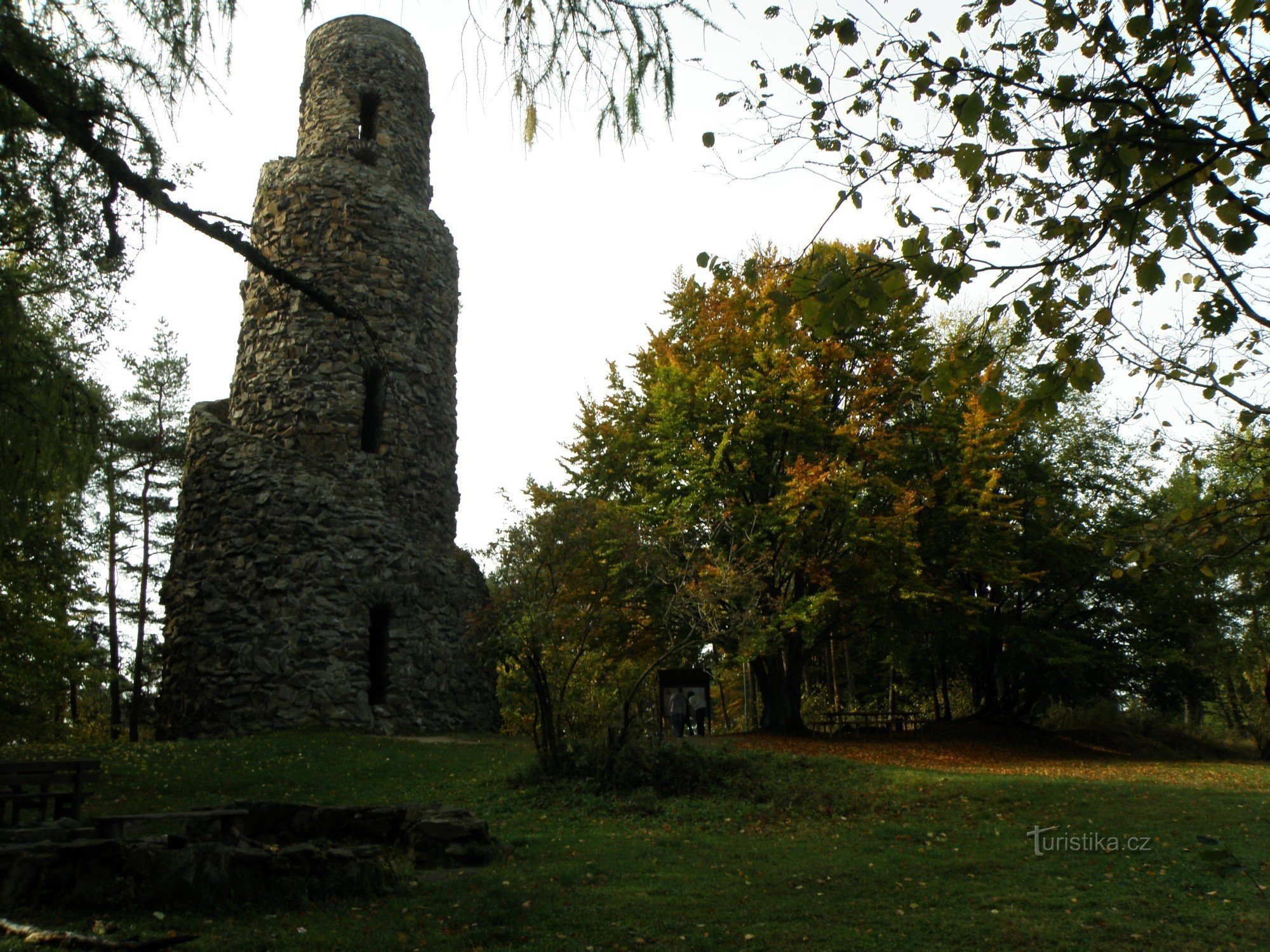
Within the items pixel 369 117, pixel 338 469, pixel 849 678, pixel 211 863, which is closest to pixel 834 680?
pixel 849 678

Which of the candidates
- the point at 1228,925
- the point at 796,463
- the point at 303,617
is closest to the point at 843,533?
the point at 796,463

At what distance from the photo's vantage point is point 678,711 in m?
19.3

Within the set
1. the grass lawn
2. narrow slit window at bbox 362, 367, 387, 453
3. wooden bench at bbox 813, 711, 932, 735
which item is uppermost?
Answer: narrow slit window at bbox 362, 367, 387, 453

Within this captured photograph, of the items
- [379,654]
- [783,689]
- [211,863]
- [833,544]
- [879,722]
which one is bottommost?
[879,722]

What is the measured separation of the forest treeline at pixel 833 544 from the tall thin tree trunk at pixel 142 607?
1226cm

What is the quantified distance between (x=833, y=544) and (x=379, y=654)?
9.92m

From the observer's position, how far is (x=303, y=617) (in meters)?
17.4

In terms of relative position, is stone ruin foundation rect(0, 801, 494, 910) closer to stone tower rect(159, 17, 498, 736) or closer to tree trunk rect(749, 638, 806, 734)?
stone tower rect(159, 17, 498, 736)

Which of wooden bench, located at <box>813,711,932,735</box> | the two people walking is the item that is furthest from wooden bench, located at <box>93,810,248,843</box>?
wooden bench, located at <box>813,711,932,735</box>

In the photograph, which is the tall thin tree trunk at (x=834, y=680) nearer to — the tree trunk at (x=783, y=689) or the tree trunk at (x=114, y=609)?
the tree trunk at (x=783, y=689)

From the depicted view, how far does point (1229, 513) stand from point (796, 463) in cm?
1263

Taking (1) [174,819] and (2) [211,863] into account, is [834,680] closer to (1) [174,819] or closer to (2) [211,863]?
(1) [174,819]

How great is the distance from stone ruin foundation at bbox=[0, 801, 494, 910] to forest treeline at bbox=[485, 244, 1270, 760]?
175 inches

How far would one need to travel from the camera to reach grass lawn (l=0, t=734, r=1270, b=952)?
604 centimetres
